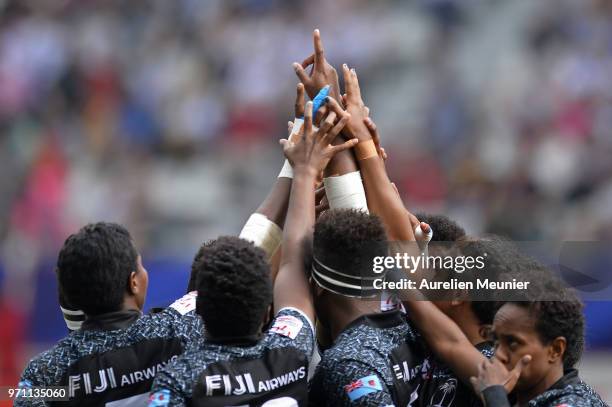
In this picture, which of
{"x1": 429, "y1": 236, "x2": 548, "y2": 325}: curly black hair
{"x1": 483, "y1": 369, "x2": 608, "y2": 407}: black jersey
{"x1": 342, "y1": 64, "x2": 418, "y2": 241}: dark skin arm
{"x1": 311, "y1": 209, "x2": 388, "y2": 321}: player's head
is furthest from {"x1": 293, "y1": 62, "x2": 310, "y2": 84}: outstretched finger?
{"x1": 483, "y1": 369, "x2": 608, "y2": 407}: black jersey

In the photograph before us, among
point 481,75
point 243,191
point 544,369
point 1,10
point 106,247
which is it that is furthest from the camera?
point 1,10

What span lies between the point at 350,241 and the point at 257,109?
10.2 m

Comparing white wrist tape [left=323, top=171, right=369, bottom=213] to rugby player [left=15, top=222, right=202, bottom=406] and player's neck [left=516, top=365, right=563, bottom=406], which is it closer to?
rugby player [left=15, top=222, right=202, bottom=406]

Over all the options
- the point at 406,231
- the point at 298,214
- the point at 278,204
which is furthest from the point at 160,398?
the point at 406,231

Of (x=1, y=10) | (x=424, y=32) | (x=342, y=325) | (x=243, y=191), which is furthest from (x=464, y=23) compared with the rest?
(x=342, y=325)

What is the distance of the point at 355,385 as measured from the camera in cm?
379

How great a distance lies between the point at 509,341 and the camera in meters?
3.77

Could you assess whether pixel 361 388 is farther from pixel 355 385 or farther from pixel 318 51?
pixel 318 51

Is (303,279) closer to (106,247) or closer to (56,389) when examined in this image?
(106,247)

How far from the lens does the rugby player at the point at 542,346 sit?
3730mm

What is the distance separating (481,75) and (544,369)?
1073 cm

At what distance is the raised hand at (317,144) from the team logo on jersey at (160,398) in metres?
1.12

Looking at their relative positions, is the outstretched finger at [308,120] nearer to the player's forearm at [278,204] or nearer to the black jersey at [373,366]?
the player's forearm at [278,204]

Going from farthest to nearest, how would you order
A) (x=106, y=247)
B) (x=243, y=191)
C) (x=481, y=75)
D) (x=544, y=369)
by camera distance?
(x=481, y=75) → (x=243, y=191) → (x=106, y=247) → (x=544, y=369)
